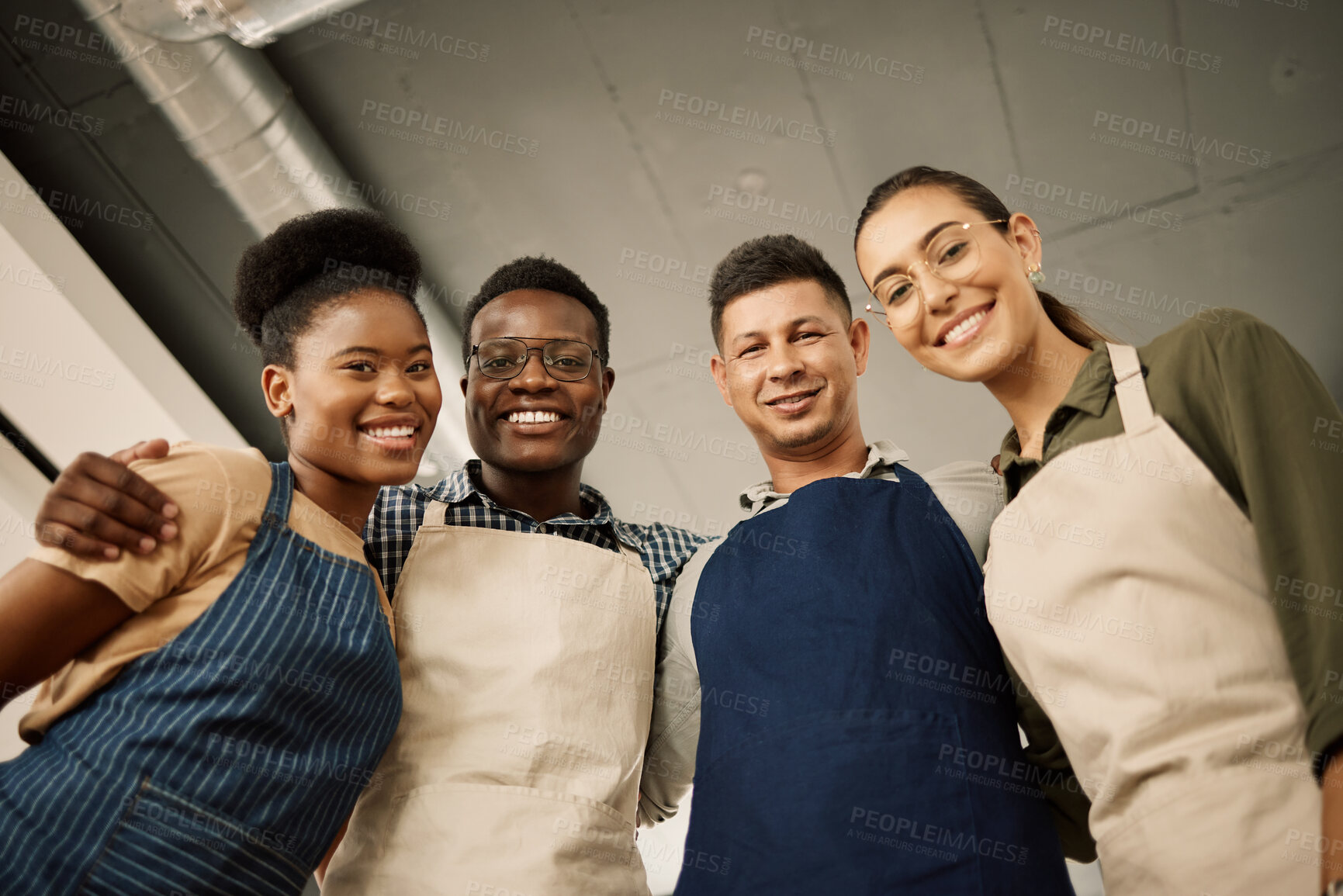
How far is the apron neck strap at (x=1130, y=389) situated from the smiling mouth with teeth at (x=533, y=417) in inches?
40.2

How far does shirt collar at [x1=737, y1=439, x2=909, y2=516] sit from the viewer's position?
1.70 meters

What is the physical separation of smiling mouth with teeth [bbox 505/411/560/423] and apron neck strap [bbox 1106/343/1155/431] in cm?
102

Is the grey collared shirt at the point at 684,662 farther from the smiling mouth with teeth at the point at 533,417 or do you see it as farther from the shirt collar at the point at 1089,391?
the smiling mouth with teeth at the point at 533,417

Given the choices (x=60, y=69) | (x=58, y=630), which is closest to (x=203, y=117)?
(x=60, y=69)

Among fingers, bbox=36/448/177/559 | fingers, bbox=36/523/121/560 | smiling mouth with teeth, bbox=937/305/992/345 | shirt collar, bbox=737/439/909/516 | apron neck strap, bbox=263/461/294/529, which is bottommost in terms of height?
fingers, bbox=36/523/121/560

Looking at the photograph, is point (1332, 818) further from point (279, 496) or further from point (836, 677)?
point (279, 496)

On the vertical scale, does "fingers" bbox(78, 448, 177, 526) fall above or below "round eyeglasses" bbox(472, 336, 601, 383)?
below

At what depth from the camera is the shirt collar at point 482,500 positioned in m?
1.73

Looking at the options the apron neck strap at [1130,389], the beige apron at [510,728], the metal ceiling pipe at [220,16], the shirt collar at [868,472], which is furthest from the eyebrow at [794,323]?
the metal ceiling pipe at [220,16]

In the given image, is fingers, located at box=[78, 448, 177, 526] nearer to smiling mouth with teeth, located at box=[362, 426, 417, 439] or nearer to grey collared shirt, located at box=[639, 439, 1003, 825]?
smiling mouth with teeth, located at box=[362, 426, 417, 439]

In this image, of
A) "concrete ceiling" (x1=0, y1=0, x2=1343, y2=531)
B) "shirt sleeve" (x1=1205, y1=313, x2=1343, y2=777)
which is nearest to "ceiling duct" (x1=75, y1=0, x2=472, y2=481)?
"concrete ceiling" (x1=0, y1=0, x2=1343, y2=531)

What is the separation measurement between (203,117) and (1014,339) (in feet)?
6.25

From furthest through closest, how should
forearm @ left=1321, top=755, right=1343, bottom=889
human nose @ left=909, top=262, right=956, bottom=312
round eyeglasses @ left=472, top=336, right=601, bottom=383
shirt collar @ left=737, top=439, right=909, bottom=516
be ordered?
round eyeglasses @ left=472, top=336, right=601, bottom=383 → shirt collar @ left=737, top=439, right=909, bottom=516 → human nose @ left=909, top=262, right=956, bottom=312 → forearm @ left=1321, top=755, right=1343, bottom=889

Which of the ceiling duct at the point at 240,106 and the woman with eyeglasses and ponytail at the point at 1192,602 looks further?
the ceiling duct at the point at 240,106
